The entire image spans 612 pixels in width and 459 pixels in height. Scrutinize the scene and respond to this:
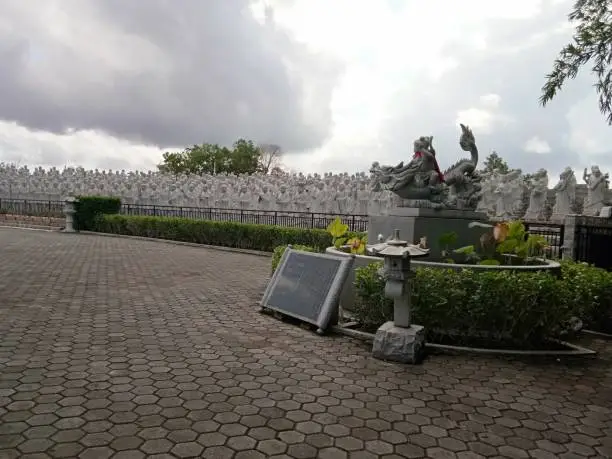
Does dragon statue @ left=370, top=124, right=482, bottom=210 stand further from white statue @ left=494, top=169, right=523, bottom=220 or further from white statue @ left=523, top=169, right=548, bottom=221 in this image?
white statue @ left=494, top=169, right=523, bottom=220

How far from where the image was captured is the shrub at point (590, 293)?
5.77 meters

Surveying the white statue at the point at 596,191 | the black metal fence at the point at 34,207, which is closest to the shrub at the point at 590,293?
the white statue at the point at 596,191

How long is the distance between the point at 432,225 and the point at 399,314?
238cm

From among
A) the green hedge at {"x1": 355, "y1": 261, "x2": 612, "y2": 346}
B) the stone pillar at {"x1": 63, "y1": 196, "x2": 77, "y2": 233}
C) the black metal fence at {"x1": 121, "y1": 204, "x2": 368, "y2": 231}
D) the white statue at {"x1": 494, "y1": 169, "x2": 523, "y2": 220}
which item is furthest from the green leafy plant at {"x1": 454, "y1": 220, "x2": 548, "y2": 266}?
the stone pillar at {"x1": 63, "y1": 196, "x2": 77, "y2": 233}

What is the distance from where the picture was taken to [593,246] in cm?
870

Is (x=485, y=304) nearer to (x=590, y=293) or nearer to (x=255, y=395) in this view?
(x=590, y=293)

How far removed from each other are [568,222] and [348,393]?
21.4 ft

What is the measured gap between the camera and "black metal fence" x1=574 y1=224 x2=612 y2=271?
8555mm

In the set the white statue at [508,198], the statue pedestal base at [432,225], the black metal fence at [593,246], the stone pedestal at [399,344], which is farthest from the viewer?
the white statue at [508,198]

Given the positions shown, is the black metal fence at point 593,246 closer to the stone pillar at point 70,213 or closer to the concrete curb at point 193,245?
the concrete curb at point 193,245

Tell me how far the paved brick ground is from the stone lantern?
0.61 feet

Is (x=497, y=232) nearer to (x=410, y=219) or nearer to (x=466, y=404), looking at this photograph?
(x=410, y=219)

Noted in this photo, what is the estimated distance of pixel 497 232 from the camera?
258 inches

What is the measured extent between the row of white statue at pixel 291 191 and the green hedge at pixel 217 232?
5505 mm
